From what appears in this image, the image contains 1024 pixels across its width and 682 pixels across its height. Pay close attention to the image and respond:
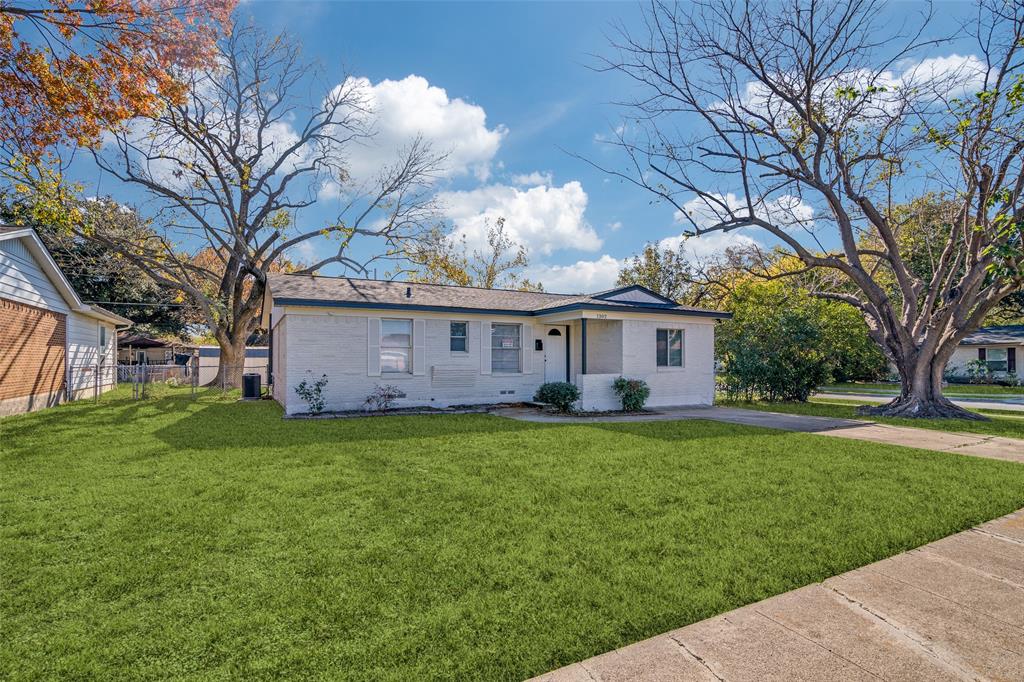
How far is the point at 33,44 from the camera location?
28.9 feet

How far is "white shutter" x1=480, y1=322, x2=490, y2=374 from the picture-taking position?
13.3 metres

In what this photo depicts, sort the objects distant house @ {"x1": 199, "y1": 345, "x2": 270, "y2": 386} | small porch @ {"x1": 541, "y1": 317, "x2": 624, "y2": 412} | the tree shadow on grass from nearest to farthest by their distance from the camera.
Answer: the tree shadow on grass, small porch @ {"x1": 541, "y1": 317, "x2": 624, "y2": 412}, distant house @ {"x1": 199, "y1": 345, "x2": 270, "y2": 386}

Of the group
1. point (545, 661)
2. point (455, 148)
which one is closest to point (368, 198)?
point (455, 148)

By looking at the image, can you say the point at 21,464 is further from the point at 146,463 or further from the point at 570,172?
the point at 570,172

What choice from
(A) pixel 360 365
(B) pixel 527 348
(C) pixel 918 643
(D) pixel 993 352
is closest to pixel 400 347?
(A) pixel 360 365

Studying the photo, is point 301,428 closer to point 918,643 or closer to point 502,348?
point 502,348

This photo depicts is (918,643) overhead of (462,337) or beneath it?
beneath

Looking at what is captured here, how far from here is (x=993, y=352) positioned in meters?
25.5

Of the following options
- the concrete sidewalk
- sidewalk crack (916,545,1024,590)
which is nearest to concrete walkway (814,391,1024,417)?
sidewalk crack (916,545,1024,590)

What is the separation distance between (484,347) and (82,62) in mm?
9879

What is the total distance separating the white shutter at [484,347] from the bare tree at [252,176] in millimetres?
9820

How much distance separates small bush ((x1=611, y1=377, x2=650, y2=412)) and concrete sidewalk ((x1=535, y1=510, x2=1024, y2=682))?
9298 mm

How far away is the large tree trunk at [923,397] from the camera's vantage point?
12.4 m

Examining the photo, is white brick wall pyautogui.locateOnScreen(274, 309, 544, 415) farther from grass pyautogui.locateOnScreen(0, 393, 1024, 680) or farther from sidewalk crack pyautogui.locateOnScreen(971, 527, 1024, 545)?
sidewalk crack pyautogui.locateOnScreen(971, 527, 1024, 545)
